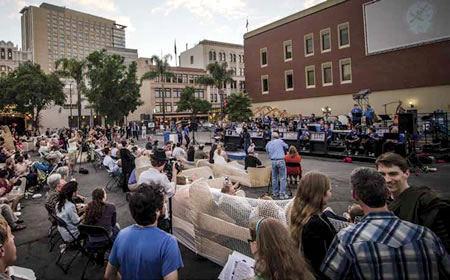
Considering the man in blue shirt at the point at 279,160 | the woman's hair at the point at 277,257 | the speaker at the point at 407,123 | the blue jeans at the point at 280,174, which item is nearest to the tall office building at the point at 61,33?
the man in blue shirt at the point at 279,160

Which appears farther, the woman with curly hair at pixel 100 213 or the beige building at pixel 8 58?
the beige building at pixel 8 58

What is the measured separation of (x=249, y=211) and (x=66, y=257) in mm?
3811

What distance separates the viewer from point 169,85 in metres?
64.9

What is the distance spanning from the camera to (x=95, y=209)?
15.0 feet

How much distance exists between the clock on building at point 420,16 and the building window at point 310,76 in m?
9.95

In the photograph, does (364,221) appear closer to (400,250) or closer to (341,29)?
(400,250)

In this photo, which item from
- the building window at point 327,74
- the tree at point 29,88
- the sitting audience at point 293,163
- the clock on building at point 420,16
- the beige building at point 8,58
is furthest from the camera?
the beige building at point 8,58

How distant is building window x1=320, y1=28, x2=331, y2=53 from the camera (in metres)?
30.1

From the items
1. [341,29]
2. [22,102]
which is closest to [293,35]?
[341,29]

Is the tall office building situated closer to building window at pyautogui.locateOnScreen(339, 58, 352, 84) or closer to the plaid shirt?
building window at pyautogui.locateOnScreen(339, 58, 352, 84)

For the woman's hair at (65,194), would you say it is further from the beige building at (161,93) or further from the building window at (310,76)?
the beige building at (161,93)

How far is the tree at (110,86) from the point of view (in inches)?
1344

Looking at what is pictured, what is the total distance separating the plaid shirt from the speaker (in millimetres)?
11238

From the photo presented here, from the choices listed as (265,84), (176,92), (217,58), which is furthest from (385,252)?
(217,58)
